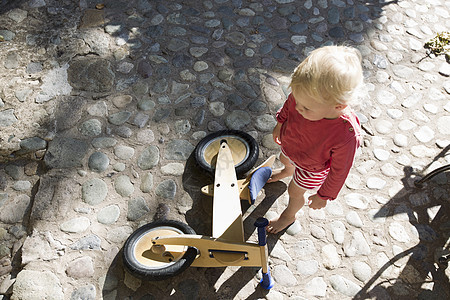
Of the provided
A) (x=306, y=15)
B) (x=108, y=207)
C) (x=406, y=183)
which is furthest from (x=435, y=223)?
(x=306, y=15)

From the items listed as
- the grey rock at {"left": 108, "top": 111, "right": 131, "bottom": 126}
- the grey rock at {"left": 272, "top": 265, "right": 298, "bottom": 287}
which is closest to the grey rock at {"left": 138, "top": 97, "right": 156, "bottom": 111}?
the grey rock at {"left": 108, "top": 111, "right": 131, "bottom": 126}

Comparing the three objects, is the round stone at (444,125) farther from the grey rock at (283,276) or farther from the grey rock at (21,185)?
the grey rock at (21,185)

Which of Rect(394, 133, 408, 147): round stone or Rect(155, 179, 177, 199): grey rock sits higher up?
Rect(394, 133, 408, 147): round stone

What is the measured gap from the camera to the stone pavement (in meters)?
2.43

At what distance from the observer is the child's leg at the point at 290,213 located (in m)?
2.48

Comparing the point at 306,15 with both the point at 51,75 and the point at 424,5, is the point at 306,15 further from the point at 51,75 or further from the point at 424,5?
the point at 51,75

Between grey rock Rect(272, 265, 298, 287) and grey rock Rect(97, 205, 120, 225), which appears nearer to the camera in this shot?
grey rock Rect(272, 265, 298, 287)

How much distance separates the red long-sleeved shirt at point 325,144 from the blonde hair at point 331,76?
0.20 metres

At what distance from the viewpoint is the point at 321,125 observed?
2.04 meters

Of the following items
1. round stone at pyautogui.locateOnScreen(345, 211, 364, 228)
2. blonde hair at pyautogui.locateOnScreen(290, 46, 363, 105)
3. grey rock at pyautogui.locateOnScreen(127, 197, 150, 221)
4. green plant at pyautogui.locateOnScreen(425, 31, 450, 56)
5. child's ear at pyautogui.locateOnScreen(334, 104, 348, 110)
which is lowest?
grey rock at pyautogui.locateOnScreen(127, 197, 150, 221)

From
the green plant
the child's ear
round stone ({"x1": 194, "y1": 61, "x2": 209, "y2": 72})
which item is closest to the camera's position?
the child's ear

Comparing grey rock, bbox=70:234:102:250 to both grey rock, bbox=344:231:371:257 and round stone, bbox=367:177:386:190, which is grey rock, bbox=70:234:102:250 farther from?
round stone, bbox=367:177:386:190

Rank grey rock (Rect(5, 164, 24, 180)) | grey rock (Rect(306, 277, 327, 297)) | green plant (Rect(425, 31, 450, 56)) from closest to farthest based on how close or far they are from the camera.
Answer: grey rock (Rect(306, 277, 327, 297)) < grey rock (Rect(5, 164, 24, 180)) < green plant (Rect(425, 31, 450, 56))

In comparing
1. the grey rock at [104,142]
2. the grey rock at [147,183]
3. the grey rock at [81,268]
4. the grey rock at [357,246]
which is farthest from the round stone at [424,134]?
the grey rock at [81,268]
